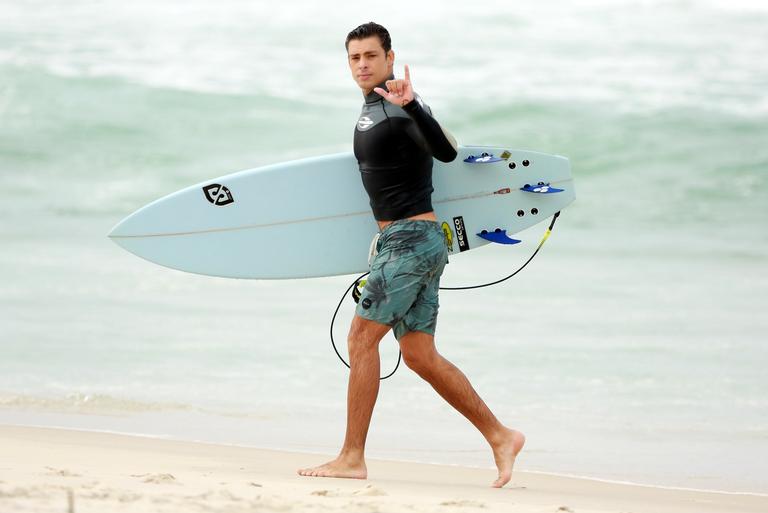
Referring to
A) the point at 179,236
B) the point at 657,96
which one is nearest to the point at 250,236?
the point at 179,236

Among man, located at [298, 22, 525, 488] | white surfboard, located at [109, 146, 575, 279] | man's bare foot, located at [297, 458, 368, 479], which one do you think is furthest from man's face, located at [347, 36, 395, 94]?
man's bare foot, located at [297, 458, 368, 479]

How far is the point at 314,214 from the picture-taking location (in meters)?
4.20

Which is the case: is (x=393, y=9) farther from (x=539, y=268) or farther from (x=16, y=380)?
(x=16, y=380)

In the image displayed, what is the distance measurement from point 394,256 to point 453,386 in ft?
1.46

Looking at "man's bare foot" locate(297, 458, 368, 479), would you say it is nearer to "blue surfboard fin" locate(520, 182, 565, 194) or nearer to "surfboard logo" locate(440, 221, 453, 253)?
"surfboard logo" locate(440, 221, 453, 253)

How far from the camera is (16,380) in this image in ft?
16.8

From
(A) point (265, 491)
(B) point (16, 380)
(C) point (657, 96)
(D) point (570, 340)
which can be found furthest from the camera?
(C) point (657, 96)

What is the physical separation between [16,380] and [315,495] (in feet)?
8.97

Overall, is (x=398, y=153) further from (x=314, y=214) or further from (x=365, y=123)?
(x=314, y=214)

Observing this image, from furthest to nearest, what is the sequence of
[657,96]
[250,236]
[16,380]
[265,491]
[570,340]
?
[657,96] < [570,340] < [16,380] < [250,236] < [265,491]

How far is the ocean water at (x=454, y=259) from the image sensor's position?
4.71 metres

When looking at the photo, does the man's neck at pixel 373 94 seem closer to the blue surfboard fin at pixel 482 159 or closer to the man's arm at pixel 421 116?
the man's arm at pixel 421 116

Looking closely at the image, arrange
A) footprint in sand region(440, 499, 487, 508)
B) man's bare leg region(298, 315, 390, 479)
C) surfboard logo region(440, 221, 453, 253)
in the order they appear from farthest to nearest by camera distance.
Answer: surfboard logo region(440, 221, 453, 253) → man's bare leg region(298, 315, 390, 479) → footprint in sand region(440, 499, 487, 508)

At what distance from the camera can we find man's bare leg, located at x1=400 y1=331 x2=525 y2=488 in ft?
11.0
